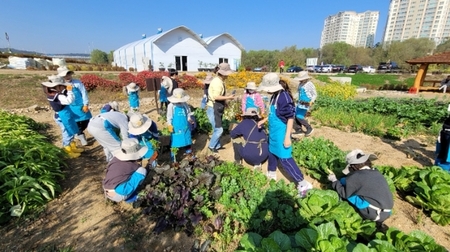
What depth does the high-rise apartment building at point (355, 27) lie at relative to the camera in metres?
103

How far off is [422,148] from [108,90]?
13.3 m

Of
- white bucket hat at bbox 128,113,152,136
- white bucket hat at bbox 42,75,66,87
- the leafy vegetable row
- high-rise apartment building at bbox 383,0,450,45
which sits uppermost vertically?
high-rise apartment building at bbox 383,0,450,45

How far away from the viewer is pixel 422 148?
16.9 feet

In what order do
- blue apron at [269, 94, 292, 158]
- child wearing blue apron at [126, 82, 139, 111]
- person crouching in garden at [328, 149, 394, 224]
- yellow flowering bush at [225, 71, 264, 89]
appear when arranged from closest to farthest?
person crouching in garden at [328, 149, 394, 224], blue apron at [269, 94, 292, 158], child wearing blue apron at [126, 82, 139, 111], yellow flowering bush at [225, 71, 264, 89]

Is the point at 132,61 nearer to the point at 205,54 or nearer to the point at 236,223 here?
the point at 205,54

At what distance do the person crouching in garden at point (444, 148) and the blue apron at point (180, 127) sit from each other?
4.33m

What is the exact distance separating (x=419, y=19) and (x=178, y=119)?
110m

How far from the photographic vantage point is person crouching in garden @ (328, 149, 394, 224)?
231cm

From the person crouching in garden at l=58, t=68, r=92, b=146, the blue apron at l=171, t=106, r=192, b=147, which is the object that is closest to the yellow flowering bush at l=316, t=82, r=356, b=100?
the blue apron at l=171, t=106, r=192, b=147

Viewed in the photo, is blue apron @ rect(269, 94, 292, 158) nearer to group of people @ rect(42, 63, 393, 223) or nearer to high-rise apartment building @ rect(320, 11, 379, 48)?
group of people @ rect(42, 63, 393, 223)

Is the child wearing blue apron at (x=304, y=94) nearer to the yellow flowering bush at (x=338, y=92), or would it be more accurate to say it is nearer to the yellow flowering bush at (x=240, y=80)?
the yellow flowering bush at (x=338, y=92)

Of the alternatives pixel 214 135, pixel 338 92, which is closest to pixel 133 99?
pixel 214 135

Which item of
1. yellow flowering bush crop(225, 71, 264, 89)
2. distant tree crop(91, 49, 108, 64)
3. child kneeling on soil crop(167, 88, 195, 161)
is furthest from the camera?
distant tree crop(91, 49, 108, 64)

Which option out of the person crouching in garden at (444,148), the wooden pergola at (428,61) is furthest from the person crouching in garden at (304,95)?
the wooden pergola at (428,61)
